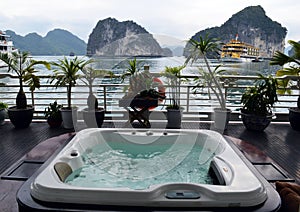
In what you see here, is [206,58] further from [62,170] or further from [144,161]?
[62,170]

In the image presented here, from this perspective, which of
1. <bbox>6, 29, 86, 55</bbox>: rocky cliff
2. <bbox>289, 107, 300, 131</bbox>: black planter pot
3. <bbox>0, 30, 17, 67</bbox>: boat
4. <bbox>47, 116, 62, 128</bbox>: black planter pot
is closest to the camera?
<bbox>289, 107, 300, 131</bbox>: black planter pot

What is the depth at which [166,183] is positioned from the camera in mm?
1750

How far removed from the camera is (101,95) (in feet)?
15.3

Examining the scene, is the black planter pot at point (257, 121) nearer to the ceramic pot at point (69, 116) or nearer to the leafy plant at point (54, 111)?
the ceramic pot at point (69, 116)

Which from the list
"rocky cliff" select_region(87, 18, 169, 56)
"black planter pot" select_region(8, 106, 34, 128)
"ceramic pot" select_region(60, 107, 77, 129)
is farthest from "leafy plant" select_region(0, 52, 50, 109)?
"rocky cliff" select_region(87, 18, 169, 56)

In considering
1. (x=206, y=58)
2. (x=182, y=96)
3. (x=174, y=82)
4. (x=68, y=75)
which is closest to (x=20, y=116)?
(x=68, y=75)

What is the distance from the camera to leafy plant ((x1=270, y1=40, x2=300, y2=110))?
3.99 m

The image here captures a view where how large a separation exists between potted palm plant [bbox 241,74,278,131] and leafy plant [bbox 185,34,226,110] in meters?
0.39

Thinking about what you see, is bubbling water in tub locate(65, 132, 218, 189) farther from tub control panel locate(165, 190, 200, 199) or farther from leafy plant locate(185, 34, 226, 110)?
leafy plant locate(185, 34, 226, 110)

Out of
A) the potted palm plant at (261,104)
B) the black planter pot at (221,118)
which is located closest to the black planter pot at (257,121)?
the potted palm plant at (261,104)

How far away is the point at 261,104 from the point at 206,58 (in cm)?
106

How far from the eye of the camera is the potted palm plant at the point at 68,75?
12.9 feet

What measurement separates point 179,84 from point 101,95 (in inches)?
54.1

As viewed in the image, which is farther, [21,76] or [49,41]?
[49,41]
